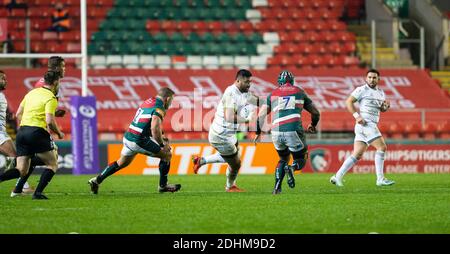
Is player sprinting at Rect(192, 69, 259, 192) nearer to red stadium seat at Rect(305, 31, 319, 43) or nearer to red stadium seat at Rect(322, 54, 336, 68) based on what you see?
red stadium seat at Rect(322, 54, 336, 68)

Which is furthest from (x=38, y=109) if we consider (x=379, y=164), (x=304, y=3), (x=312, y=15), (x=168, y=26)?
(x=304, y=3)

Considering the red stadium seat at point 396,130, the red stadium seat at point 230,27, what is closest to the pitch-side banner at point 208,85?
the red stadium seat at point 396,130

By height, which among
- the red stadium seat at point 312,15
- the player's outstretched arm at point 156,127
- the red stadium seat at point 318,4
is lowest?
the player's outstretched arm at point 156,127

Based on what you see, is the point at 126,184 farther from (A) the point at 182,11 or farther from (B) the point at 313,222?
(A) the point at 182,11

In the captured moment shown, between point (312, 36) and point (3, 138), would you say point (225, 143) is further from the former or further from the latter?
point (312, 36)

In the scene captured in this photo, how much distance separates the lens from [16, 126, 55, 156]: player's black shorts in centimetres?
1562

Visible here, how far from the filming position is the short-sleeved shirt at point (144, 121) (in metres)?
16.8

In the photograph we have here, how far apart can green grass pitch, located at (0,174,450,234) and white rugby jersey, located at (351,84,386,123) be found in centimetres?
155

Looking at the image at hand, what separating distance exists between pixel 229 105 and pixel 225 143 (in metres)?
0.68

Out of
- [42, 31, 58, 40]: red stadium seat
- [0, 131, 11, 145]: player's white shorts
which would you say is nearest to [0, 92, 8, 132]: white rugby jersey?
[0, 131, 11, 145]: player's white shorts

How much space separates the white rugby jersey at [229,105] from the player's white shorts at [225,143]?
0.07 m

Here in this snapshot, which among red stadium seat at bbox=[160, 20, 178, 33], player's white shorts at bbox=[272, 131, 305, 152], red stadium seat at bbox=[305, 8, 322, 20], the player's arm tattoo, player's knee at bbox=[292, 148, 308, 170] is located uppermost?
red stadium seat at bbox=[305, 8, 322, 20]

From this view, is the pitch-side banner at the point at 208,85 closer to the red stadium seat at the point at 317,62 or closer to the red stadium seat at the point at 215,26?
the red stadium seat at the point at 317,62

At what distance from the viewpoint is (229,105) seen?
17312 millimetres
